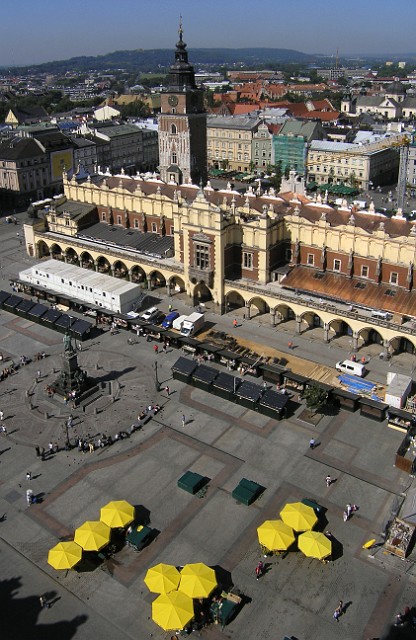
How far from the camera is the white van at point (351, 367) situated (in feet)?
222

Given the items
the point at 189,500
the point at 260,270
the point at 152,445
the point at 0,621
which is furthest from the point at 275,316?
the point at 0,621

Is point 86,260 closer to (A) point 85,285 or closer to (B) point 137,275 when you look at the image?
(B) point 137,275

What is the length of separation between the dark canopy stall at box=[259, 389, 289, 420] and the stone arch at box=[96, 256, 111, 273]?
4632cm

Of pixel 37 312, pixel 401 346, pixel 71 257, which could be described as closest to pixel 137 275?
pixel 71 257

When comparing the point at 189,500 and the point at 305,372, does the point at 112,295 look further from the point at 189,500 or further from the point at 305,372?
the point at 189,500

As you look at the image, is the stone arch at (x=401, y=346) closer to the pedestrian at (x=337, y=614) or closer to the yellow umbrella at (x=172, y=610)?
the pedestrian at (x=337, y=614)

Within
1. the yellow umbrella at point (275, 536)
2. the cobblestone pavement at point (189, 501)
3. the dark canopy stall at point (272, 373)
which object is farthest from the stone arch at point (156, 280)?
the yellow umbrella at point (275, 536)

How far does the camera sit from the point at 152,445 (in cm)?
5841

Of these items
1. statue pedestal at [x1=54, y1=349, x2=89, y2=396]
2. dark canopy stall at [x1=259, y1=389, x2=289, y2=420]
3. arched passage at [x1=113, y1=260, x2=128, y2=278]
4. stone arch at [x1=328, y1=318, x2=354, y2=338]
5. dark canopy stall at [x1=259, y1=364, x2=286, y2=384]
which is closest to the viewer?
dark canopy stall at [x1=259, y1=389, x2=289, y2=420]

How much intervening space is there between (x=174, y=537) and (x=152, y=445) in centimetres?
1267

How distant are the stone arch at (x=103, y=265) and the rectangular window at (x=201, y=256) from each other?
21218 millimetres

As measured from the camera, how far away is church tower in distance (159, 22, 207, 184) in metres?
114

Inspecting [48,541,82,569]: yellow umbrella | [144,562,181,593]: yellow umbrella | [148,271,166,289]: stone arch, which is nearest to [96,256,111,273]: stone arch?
[148,271,166,289]: stone arch

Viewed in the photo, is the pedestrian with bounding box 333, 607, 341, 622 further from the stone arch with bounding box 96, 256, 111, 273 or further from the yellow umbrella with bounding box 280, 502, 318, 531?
the stone arch with bounding box 96, 256, 111, 273
